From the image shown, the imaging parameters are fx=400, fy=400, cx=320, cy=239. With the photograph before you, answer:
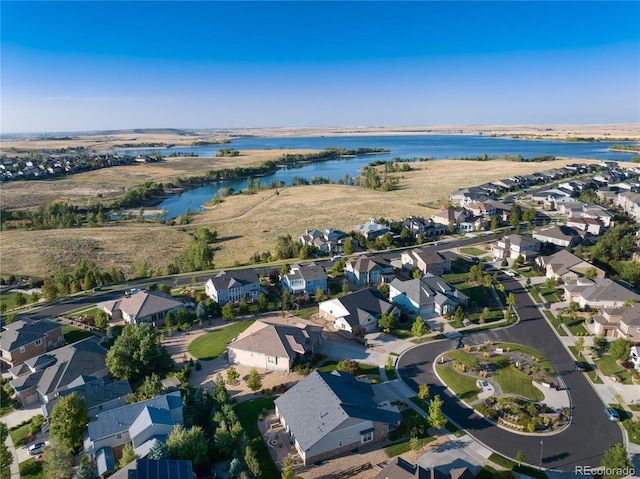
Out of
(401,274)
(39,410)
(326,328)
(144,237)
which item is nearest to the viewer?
(39,410)

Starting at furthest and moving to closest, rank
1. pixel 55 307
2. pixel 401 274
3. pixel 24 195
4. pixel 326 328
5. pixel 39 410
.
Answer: pixel 24 195, pixel 401 274, pixel 55 307, pixel 326 328, pixel 39 410

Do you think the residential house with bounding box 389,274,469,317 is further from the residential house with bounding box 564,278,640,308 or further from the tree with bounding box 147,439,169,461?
the tree with bounding box 147,439,169,461

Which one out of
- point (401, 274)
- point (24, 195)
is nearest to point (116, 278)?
point (401, 274)

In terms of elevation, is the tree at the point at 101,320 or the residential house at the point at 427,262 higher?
the residential house at the point at 427,262

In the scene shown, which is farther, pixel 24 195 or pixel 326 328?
pixel 24 195

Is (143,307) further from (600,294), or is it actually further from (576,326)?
(600,294)

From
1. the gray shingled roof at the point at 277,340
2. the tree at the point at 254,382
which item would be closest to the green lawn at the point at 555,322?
the gray shingled roof at the point at 277,340

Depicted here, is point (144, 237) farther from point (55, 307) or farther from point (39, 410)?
point (39, 410)

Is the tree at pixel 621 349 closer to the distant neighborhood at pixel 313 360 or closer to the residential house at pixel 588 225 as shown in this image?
the distant neighborhood at pixel 313 360
